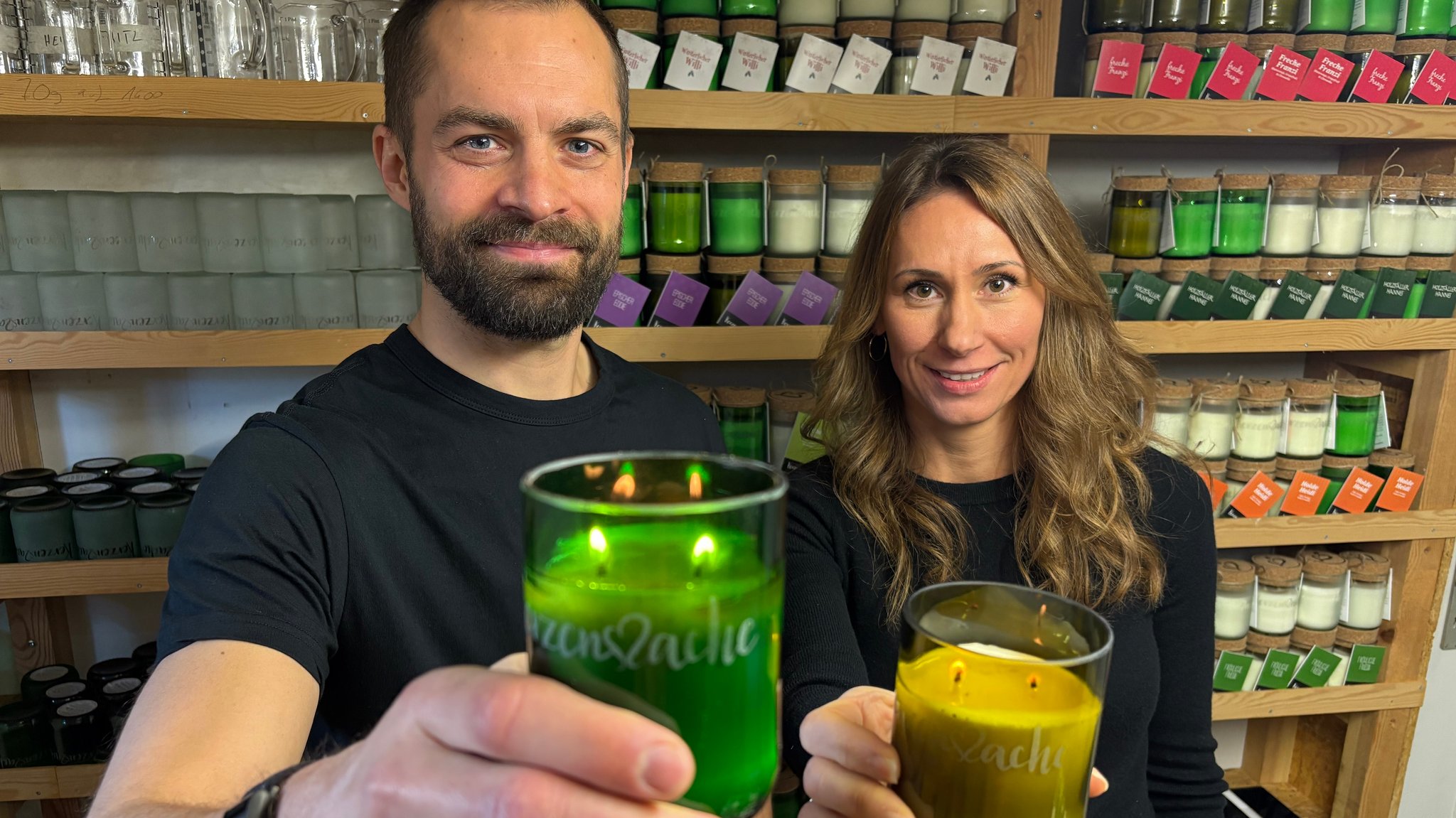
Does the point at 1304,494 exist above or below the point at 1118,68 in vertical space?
below

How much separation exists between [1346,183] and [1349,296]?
0.24 meters

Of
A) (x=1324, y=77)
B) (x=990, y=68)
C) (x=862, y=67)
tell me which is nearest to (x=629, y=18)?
(x=862, y=67)

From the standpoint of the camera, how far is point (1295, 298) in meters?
1.97

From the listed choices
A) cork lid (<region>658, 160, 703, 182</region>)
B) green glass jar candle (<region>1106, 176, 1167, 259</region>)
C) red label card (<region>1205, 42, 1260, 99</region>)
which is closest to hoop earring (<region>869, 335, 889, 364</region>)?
cork lid (<region>658, 160, 703, 182</region>)

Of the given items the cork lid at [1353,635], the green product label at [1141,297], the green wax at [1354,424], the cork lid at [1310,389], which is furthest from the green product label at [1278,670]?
the green product label at [1141,297]

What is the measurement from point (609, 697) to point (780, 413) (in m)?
1.56

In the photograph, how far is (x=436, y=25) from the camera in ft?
3.41

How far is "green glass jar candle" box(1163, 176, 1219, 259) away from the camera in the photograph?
1.88m

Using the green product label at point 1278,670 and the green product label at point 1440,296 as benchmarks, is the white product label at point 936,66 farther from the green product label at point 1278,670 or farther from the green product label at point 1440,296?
the green product label at point 1278,670

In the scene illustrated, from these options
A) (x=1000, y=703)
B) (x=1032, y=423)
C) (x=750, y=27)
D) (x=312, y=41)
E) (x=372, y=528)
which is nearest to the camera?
(x=1000, y=703)

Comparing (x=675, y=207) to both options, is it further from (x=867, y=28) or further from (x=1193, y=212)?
(x=1193, y=212)

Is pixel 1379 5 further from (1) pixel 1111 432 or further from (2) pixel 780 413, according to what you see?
(2) pixel 780 413

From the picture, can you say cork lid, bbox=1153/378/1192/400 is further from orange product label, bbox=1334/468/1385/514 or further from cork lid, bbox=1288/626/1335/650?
cork lid, bbox=1288/626/1335/650

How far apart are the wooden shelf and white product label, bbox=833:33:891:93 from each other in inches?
2.3
